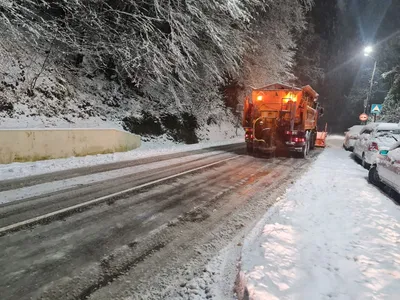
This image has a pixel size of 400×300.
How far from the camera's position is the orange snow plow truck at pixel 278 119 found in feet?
41.2

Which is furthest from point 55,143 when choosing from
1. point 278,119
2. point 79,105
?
point 278,119

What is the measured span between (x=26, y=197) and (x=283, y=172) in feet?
25.3

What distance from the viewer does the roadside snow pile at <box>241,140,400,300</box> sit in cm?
271

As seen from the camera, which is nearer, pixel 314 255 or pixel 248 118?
pixel 314 255

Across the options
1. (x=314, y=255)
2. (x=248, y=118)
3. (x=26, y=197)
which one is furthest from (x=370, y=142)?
(x=26, y=197)

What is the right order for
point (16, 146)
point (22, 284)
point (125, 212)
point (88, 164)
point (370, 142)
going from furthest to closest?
point (370, 142), point (88, 164), point (16, 146), point (125, 212), point (22, 284)

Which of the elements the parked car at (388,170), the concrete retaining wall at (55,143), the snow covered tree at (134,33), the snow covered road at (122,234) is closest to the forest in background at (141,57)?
the snow covered tree at (134,33)

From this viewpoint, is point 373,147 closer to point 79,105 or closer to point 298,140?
point 298,140

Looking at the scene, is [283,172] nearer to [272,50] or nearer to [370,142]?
[370,142]

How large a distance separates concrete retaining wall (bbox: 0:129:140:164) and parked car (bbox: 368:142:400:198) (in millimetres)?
10100

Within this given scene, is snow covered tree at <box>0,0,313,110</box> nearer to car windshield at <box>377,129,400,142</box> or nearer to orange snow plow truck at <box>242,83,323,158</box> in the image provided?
orange snow plow truck at <box>242,83,323,158</box>

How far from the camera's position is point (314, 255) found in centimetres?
343

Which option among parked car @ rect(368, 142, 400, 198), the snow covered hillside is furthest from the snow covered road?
the snow covered hillside

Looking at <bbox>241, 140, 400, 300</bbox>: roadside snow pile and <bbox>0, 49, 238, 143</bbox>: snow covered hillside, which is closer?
<bbox>241, 140, 400, 300</bbox>: roadside snow pile
